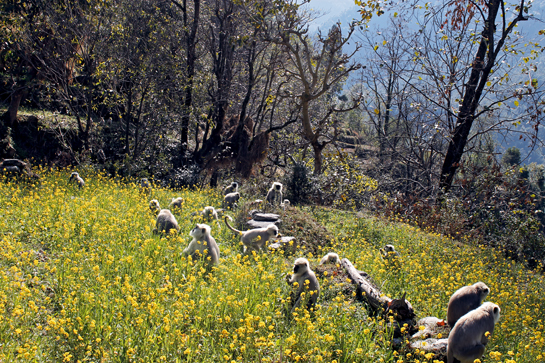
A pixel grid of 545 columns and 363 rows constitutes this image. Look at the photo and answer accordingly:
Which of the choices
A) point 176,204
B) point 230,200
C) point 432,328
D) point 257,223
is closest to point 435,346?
point 432,328

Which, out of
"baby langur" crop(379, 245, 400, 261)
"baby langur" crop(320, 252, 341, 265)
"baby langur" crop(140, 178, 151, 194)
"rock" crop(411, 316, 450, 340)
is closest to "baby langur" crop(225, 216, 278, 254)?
"baby langur" crop(320, 252, 341, 265)

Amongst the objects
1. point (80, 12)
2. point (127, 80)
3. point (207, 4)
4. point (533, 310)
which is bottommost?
point (533, 310)

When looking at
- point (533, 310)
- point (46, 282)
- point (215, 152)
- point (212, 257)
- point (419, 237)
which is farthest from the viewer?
point (215, 152)

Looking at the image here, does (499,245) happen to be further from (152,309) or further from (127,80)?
(127,80)

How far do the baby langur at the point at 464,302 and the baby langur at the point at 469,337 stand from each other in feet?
1.74

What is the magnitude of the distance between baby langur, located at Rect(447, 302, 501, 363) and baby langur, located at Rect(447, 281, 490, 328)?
1.74 ft

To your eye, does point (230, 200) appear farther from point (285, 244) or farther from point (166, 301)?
point (166, 301)

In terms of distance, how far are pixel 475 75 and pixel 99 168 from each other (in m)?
16.7

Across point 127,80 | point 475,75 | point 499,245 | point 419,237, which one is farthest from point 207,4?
point 499,245

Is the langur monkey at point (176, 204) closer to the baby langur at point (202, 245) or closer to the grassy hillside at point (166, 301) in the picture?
the grassy hillside at point (166, 301)

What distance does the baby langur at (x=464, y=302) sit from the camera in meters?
5.48

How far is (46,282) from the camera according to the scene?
17.4ft

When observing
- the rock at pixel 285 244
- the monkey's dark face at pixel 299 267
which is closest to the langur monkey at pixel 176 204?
the rock at pixel 285 244

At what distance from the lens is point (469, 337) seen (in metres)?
4.64
